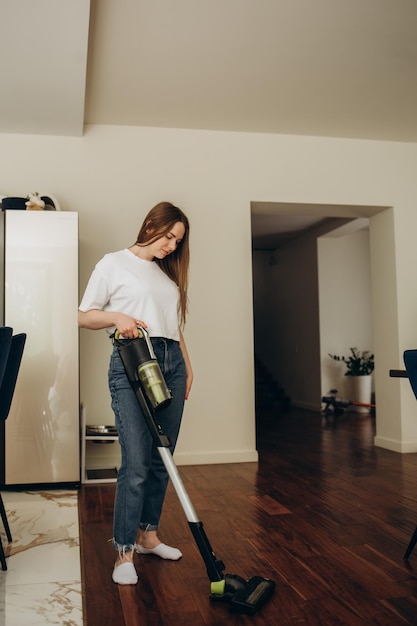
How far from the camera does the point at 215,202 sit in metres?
4.64

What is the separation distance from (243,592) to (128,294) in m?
1.07

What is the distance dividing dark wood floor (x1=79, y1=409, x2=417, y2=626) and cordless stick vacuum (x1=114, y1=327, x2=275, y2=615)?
5 centimetres

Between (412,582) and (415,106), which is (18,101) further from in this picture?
(412,582)

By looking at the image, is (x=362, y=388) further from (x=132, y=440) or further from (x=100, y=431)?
(x=132, y=440)

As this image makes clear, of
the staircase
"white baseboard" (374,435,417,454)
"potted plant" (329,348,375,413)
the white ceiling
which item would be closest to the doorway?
the staircase

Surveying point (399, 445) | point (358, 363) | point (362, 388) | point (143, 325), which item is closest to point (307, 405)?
point (362, 388)

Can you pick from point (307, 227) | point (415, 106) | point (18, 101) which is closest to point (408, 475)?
point (415, 106)

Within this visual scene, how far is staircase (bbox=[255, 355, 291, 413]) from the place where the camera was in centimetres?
842

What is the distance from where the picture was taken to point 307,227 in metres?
8.30

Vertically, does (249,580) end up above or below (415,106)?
below

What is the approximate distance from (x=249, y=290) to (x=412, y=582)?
9.33 ft

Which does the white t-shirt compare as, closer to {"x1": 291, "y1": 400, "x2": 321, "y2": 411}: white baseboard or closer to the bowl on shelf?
the bowl on shelf

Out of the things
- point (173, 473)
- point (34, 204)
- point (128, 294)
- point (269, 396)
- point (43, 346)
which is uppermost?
point (34, 204)

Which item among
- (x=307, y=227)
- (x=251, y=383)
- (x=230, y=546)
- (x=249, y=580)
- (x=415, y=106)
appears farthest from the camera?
(x=307, y=227)
